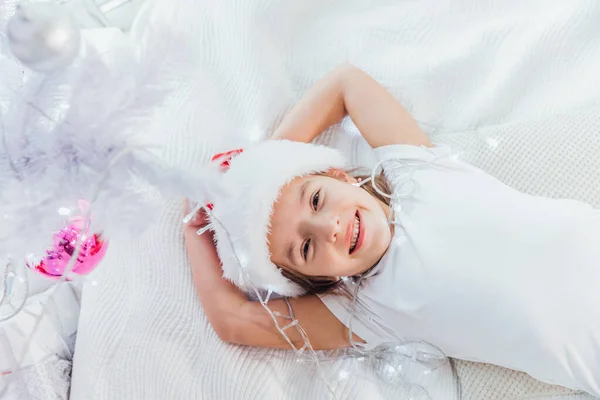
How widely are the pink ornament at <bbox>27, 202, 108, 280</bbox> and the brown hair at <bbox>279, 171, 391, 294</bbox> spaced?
1.09ft

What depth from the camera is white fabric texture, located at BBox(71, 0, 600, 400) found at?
42.9 inches

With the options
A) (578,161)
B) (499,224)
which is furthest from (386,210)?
(578,161)

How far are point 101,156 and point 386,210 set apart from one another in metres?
0.62

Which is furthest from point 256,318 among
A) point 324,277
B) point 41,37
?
point 41,37

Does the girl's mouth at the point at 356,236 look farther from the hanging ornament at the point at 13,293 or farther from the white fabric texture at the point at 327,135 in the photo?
the hanging ornament at the point at 13,293

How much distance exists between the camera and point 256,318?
1062 mm

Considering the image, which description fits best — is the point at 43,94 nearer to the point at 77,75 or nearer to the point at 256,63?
the point at 77,75

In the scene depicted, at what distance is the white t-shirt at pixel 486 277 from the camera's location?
0.93 meters

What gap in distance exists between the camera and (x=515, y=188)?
115 centimetres

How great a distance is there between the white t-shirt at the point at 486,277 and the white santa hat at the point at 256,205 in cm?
17

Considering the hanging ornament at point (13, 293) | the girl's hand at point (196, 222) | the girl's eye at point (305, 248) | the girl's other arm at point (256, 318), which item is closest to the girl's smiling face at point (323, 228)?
the girl's eye at point (305, 248)

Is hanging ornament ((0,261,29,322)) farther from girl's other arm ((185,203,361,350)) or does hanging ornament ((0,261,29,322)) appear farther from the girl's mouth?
the girl's mouth

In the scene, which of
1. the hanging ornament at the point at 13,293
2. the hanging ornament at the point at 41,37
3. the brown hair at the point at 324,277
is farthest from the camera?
the brown hair at the point at 324,277

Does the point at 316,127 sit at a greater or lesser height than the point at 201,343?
greater
